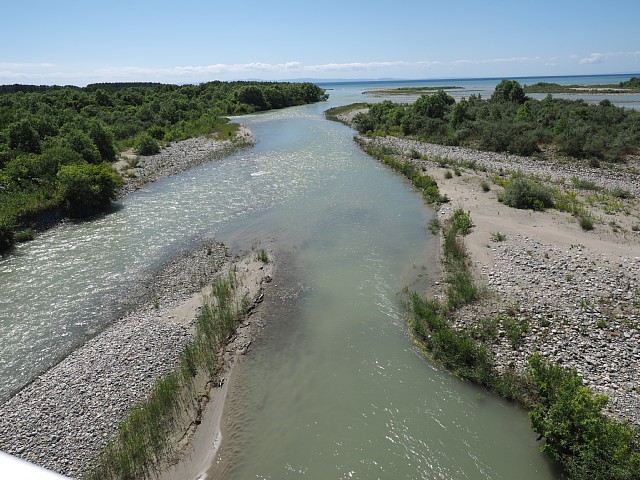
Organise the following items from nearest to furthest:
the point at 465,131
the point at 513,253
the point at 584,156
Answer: the point at 513,253 < the point at 584,156 < the point at 465,131

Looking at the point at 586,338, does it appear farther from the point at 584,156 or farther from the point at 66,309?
the point at 584,156

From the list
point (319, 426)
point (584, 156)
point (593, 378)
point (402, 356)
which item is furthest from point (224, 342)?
point (584, 156)

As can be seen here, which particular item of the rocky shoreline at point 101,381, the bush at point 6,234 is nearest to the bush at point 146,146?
the bush at point 6,234

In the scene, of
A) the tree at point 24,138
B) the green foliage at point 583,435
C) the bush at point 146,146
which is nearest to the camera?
the green foliage at point 583,435

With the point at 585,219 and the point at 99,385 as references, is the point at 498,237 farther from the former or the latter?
the point at 99,385

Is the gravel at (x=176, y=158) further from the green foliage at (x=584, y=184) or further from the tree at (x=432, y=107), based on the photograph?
the green foliage at (x=584, y=184)

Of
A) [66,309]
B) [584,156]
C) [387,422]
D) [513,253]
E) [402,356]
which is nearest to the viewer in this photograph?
[387,422]

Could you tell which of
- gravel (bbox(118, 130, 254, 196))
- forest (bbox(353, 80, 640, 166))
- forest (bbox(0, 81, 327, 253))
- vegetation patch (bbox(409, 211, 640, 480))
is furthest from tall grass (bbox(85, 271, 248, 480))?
forest (bbox(353, 80, 640, 166))

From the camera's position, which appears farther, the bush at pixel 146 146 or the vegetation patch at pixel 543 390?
the bush at pixel 146 146
